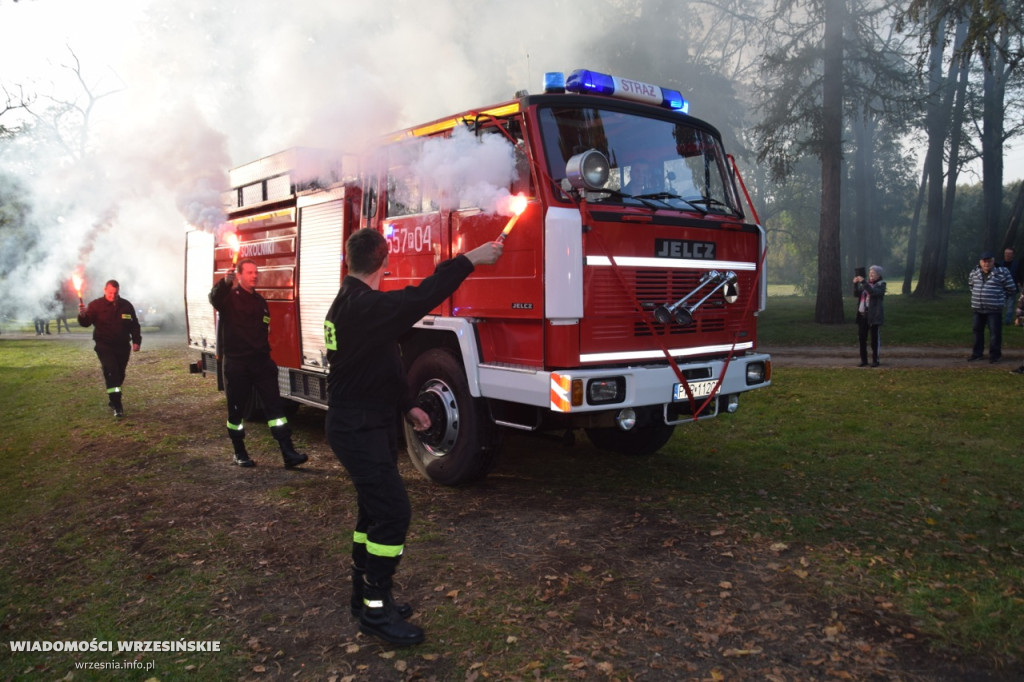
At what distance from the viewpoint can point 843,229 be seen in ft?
168

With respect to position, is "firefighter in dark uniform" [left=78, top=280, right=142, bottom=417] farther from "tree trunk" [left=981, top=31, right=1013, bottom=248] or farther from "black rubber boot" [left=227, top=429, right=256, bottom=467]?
"tree trunk" [left=981, top=31, right=1013, bottom=248]

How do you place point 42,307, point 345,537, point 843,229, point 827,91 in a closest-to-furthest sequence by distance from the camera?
point 345,537
point 827,91
point 42,307
point 843,229

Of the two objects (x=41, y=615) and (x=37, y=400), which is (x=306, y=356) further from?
(x=37, y=400)

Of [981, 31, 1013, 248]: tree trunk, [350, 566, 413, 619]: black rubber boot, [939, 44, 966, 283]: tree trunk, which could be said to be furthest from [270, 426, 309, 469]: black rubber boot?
[981, 31, 1013, 248]: tree trunk

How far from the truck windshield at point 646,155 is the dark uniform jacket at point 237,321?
3.69 meters

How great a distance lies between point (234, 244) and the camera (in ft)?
32.9

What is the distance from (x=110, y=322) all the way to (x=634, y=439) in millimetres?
8107

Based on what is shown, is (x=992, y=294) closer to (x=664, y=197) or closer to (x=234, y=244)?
(x=664, y=197)

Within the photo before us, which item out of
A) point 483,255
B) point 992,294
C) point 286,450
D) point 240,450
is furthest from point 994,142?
point 483,255

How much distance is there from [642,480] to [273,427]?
3.71 m

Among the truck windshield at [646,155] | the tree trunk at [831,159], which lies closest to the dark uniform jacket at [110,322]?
the truck windshield at [646,155]

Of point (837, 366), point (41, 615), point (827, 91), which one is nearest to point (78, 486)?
point (41, 615)

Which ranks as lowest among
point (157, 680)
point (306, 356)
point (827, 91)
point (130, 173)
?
point (157, 680)

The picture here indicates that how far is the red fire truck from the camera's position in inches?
215
